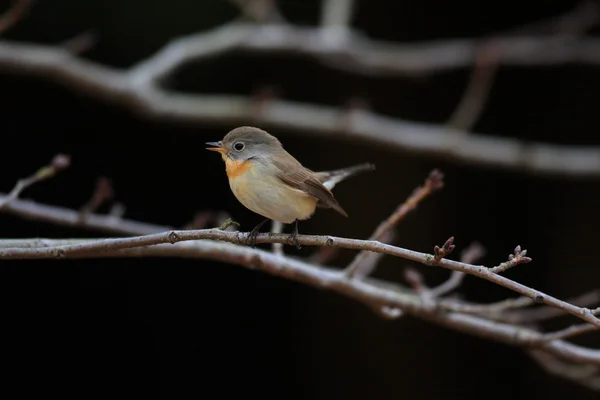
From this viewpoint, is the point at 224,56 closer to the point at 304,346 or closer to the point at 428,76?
the point at 428,76

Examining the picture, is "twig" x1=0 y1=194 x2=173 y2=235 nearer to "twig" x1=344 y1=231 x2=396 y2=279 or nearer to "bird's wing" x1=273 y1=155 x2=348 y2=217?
"twig" x1=344 y1=231 x2=396 y2=279

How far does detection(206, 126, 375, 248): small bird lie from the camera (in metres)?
1.53

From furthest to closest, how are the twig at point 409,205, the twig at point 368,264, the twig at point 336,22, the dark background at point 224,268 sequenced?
the twig at point 336,22
the dark background at point 224,268
the twig at point 368,264
the twig at point 409,205

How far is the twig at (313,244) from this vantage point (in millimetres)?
1228

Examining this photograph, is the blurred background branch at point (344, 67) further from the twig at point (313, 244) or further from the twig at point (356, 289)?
the twig at point (313, 244)

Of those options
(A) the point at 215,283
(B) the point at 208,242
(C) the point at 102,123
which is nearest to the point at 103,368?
(A) the point at 215,283

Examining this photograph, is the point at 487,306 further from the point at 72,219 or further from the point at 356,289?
the point at 72,219

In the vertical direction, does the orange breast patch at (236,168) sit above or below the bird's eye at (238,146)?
below

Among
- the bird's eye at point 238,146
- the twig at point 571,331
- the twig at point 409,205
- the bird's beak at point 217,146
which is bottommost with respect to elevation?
the twig at point 571,331

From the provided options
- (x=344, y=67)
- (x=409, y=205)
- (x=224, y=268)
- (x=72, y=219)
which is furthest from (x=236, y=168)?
(x=344, y=67)

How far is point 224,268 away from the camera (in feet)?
13.3

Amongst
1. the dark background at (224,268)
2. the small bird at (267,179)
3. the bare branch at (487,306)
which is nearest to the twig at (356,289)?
the bare branch at (487,306)

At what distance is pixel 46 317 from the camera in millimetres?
3779

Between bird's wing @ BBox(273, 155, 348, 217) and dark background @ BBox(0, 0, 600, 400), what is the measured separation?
1982 mm
